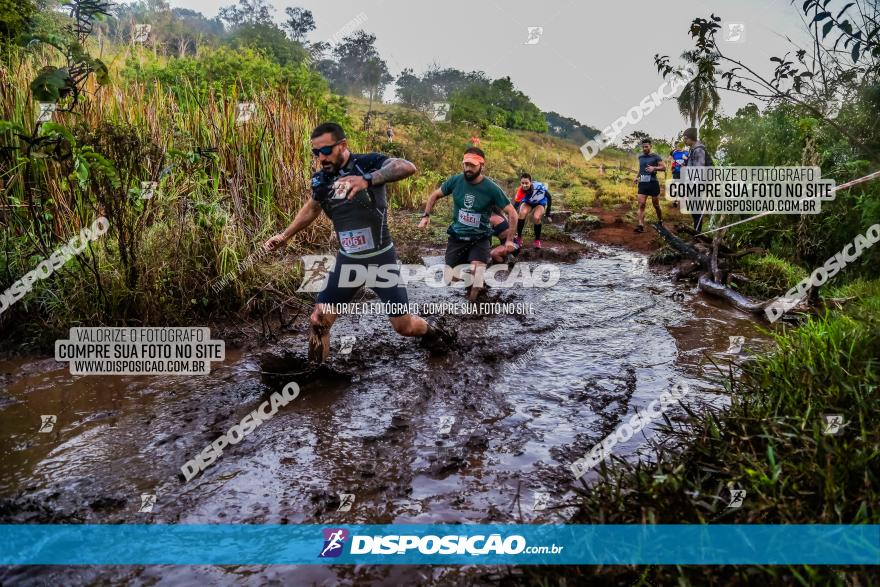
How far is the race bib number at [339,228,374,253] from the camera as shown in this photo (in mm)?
4746

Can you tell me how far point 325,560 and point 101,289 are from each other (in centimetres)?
412

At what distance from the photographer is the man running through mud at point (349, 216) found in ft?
15.1

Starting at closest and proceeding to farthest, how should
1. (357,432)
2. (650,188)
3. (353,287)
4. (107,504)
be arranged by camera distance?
(107,504) < (357,432) < (353,287) < (650,188)

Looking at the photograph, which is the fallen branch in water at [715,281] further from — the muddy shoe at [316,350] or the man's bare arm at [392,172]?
the muddy shoe at [316,350]

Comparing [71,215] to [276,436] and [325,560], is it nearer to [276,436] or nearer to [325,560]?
[276,436]

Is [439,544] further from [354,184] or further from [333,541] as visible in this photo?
[354,184]

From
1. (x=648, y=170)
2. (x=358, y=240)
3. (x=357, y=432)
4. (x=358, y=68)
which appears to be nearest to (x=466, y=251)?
(x=358, y=240)

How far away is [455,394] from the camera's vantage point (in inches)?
189

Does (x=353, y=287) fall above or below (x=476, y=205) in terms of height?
below

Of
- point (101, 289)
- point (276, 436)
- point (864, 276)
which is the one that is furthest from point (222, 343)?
point (864, 276)

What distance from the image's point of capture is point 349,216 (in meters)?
4.73

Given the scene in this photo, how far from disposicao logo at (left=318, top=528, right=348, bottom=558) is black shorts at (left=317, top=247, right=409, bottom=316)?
2290 millimetres

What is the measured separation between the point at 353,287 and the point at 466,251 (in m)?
3.15

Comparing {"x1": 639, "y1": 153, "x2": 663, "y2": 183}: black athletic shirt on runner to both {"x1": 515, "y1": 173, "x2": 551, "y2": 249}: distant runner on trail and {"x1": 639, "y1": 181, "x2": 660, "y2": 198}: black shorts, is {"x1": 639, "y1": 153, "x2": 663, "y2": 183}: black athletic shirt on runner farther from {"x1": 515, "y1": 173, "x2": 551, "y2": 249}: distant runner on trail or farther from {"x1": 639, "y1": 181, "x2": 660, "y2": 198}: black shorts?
{"x1": 515, "y1": 173, "x2": 551, "y2": 249}: distant runner on trail
